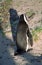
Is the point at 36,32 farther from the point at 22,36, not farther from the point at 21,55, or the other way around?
the point at 21,55

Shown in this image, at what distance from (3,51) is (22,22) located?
85 cm

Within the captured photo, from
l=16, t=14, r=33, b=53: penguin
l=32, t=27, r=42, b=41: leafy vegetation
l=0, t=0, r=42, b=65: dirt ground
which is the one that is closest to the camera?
l=0, t=0, r=42, b=65: dirt ground

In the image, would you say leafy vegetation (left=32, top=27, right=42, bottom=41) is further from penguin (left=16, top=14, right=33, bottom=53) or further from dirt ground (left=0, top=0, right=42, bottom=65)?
penguin (left=16, top=14, right=33, bottom=53)

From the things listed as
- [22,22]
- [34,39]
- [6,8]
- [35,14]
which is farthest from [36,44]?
[6,8]

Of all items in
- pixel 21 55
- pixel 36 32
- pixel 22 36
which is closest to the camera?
Answer: pixel 21 55

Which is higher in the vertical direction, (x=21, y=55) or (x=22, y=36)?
(x=22, y=36)

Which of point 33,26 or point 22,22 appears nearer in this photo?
point 22,22

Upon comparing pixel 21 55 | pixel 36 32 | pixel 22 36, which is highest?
pixel 22 36

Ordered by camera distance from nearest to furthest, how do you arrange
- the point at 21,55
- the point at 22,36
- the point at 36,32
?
the point at 21,55, the point at 22,36, the point at 36,32

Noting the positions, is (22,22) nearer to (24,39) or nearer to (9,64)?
(24,39)

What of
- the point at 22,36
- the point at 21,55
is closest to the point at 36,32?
the point at 22,36

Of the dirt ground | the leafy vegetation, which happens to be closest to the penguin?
the dirt ground

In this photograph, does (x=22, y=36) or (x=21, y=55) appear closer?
(x=21, y=55)

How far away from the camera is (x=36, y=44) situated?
6.80m
